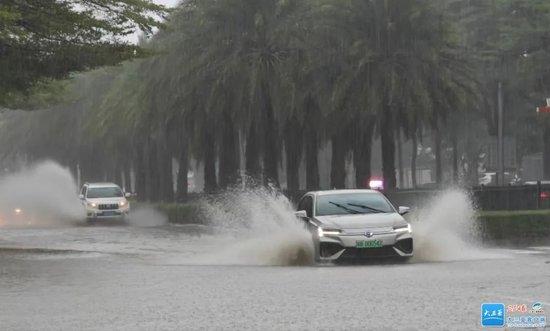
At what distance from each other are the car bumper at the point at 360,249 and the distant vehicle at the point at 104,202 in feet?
93.8

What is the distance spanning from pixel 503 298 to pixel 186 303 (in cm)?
398

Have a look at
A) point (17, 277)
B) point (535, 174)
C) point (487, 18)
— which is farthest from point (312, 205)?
point (535, 174)

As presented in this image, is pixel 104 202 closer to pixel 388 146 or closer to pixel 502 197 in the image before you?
pixel 388 146

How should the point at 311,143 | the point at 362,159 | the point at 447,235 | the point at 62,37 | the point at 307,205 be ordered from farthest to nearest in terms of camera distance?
the point at 311,143 < the point at 362,159 < the point at 62,37 < the point at 447,235 < the point at 307,205

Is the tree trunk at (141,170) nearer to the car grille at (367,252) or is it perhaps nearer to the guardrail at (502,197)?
the guardrail at (502,197)

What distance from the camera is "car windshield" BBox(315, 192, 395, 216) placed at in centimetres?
2062

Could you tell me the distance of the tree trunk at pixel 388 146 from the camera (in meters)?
42.1

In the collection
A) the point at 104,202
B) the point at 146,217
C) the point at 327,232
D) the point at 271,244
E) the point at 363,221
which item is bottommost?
the point at 146,217

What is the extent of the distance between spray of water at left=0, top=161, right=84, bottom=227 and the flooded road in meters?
29.7

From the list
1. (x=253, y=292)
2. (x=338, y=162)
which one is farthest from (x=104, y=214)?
(x=253, y=292)

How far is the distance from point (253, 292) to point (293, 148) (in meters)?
32.2

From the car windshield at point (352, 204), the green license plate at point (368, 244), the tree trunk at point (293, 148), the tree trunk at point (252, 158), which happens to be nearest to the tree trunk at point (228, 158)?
the tree trunk at point (252, 158)

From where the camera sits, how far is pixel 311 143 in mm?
46719

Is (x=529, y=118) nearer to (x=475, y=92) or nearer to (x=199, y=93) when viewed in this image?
(x=475, y=92)
